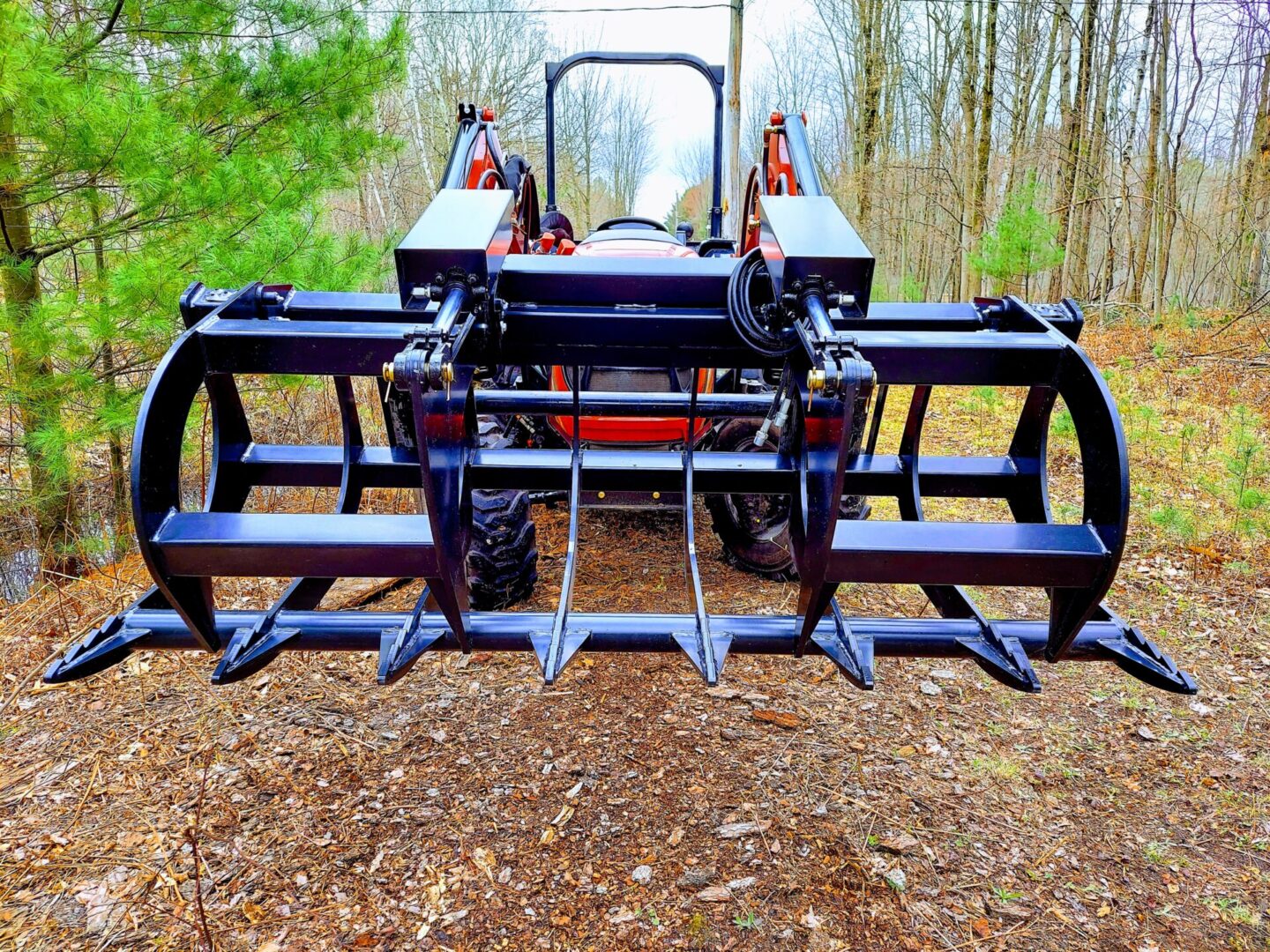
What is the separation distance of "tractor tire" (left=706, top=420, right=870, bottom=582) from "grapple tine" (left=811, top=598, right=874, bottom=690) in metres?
1.92

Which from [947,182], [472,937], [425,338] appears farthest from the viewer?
[947,182]

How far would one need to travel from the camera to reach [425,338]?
1.50 meters

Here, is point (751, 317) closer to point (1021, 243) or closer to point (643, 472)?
point (643, 472)

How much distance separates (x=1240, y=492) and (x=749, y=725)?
12.9ft

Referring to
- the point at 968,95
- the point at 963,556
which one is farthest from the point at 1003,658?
the point at 968,95

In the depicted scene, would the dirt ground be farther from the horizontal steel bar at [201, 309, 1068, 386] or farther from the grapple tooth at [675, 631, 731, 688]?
the horizontal steel bar at [201, 309, 1068, 386]

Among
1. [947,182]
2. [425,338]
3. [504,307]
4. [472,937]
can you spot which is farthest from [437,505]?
[947,182]

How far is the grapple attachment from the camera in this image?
164cm

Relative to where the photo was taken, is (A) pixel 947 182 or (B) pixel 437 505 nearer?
(B) pixel 437 505

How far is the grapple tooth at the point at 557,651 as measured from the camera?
5.44ft

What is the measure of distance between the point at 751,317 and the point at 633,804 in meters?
1.54

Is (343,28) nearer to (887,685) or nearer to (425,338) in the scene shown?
(425,338)

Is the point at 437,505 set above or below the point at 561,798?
above

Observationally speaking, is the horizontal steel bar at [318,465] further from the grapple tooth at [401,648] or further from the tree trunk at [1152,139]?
the tree trunk at [1152,139]
